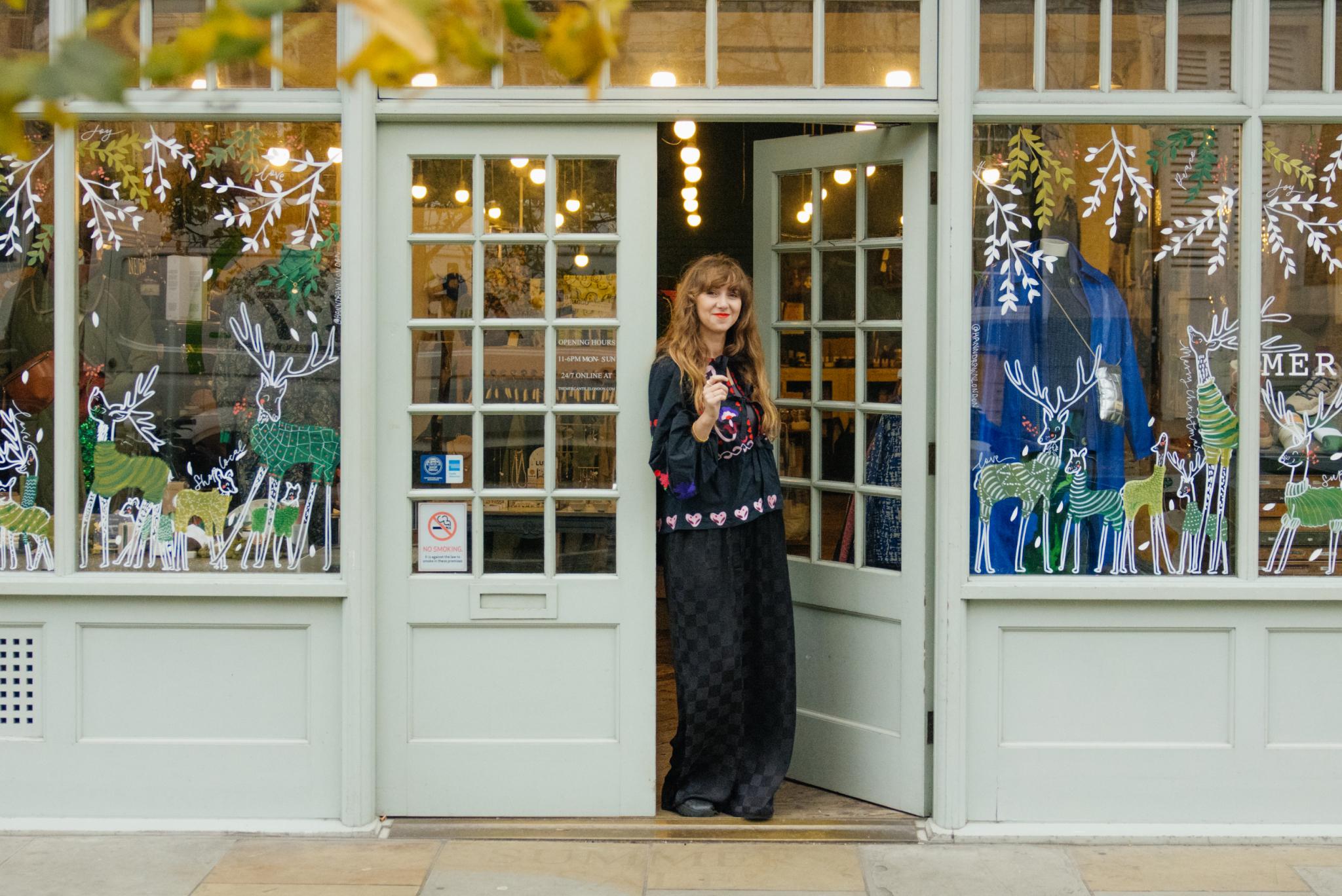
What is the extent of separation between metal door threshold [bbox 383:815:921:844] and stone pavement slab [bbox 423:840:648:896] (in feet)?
0.18

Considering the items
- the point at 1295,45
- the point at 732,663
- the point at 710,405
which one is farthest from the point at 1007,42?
the point at 732,663

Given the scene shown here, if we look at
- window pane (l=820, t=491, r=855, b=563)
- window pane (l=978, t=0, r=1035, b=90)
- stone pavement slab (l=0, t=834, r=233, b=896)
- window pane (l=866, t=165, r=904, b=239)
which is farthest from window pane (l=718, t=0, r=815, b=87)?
stone pavement slab (l=0, t=834, r=233, b=896)

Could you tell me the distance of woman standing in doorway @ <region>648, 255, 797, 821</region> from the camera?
14.2 feet

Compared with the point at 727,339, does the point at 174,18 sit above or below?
above

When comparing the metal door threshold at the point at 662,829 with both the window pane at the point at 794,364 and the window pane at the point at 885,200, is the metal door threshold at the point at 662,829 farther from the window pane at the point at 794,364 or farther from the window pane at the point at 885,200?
the window pane at the point at 885,200

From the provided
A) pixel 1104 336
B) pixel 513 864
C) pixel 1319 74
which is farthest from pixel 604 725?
pixel 1319 74

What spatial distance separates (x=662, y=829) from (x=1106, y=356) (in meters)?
2.28

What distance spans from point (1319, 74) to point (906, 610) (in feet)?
7.68

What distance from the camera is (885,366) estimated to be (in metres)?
4.52

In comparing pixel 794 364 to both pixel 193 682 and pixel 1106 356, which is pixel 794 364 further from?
pixel 193 682

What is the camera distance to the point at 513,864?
13.4 ft

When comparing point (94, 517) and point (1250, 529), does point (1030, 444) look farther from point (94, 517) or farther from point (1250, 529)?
point (94, 517)

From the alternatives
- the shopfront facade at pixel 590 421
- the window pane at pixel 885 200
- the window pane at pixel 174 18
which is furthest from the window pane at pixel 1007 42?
the window pane at pixel 174 18

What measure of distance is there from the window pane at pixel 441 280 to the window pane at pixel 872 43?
144 centimetres
